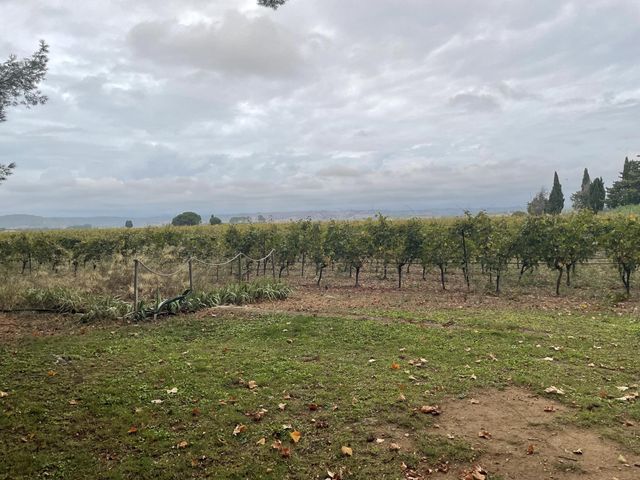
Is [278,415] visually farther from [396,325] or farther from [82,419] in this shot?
[396,325]

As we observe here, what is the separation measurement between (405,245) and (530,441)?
12694 millimetres

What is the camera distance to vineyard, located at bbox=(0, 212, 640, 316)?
45.1 feet

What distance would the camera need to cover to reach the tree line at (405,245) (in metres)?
14.7

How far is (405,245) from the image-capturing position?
17.0 m

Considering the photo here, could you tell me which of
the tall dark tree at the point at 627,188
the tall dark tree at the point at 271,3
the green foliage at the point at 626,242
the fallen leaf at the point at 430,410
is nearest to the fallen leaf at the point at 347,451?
the fallen leaf at the point at 430,410

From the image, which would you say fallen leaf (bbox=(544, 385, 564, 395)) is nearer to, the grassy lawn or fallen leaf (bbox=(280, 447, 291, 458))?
the grassy lawn

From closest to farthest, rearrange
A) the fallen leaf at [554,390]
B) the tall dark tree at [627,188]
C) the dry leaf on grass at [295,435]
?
1. the dry leaf on grass at [295,435]
2. the fallen leaf at [554,390]
3. the tall dark tree at [627,188]

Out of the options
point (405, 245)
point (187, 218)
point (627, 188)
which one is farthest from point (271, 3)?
point (627, 188)

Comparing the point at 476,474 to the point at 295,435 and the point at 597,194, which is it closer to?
the point at 295,435

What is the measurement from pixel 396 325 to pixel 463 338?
4.69ft

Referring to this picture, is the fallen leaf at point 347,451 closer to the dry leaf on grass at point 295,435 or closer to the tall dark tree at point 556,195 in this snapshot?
the dry leaf on grass at point 295,435

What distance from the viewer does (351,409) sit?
5.12 meters

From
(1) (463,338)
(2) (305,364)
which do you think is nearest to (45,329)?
(2) (305,364)

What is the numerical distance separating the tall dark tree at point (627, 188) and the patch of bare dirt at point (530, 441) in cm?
5432
